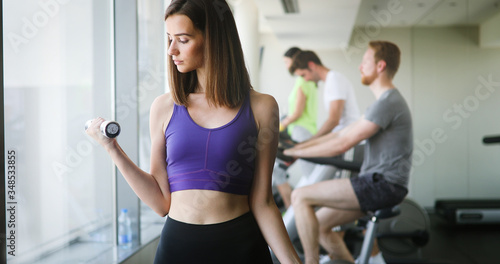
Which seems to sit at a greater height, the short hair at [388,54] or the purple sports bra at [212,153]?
the short hair at [388,54]

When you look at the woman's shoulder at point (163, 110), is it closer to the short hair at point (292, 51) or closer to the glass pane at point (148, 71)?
the glass pane at point (148, 71)

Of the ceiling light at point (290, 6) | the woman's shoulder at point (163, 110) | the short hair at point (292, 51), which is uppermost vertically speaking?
the ceiling light at point (290, 6)

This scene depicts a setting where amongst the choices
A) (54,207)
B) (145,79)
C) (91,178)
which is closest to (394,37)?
(145,79)

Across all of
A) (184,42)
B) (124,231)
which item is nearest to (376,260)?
(124,231)

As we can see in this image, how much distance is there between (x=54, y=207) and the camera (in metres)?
1.92

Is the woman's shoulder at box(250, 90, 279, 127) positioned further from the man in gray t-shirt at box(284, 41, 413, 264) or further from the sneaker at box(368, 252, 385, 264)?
the sneaker at box(368, 252, 385, 264)

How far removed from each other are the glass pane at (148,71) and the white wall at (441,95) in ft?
6.35

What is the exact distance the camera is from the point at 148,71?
299cm

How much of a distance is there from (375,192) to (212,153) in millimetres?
1703

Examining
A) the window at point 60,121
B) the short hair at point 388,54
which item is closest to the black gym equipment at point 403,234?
the short hair at point 388,54

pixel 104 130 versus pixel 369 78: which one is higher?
pixel 369 78

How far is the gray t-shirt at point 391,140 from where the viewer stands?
270cm

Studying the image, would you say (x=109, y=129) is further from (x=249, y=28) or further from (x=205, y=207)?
(x=249, y=28)

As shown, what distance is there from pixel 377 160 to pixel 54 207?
1.71 metres
